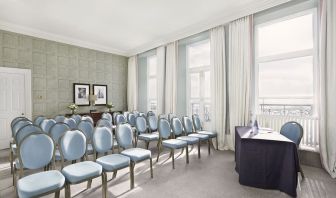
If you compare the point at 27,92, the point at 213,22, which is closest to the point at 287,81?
the point at 213,22

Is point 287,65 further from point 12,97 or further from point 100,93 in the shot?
point 12,97

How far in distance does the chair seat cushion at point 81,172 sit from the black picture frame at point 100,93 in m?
5.05

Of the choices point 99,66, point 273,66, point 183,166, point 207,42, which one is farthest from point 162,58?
point 183,166

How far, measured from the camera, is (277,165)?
8.21 ft

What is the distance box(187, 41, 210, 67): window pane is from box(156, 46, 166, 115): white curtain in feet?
3.19

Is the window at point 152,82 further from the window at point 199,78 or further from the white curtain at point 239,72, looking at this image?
the white curtain at point 239,72

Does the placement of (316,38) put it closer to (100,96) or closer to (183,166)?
(183,166)

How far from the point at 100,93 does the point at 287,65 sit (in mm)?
6239

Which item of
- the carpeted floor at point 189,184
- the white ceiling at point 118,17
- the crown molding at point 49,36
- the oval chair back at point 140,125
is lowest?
the carpeted floor at point 189,184

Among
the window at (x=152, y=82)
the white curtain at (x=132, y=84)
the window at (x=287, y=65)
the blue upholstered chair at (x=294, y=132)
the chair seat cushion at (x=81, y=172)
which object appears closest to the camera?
the chair seat cushion at (x=81, y=172)

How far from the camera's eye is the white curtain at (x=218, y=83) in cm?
469

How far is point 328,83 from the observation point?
10.5 ft

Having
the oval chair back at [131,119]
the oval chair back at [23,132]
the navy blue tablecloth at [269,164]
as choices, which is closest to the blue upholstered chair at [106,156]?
the oval chair back at [23,132]

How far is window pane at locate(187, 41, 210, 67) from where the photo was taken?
5699 millimetres
